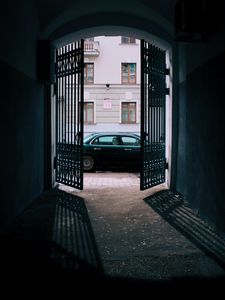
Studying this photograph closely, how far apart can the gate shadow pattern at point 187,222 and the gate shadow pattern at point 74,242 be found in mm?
1310

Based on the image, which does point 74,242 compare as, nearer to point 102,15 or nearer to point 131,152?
point 102,15

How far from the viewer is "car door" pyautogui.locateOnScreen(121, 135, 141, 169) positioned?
1407cm

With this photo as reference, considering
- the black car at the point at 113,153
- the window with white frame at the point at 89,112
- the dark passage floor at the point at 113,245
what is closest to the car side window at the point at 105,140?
the black car at the point at 113,153

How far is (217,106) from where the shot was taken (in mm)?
5551

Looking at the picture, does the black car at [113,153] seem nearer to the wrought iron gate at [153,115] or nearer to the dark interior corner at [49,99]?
the wrought iron gate at [153,115]

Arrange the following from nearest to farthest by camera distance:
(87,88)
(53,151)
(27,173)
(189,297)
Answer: (189,297), (27,173), (53,151), (87,88)

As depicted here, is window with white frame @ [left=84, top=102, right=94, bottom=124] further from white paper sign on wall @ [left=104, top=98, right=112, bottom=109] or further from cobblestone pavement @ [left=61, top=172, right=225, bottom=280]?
cobblestone pavement @ [left=61, top=172, right=225, bottom=280]

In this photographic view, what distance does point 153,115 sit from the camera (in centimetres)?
1018

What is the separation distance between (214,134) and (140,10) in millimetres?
4176

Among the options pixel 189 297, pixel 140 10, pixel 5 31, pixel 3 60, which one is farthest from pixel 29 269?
pixel 140 10

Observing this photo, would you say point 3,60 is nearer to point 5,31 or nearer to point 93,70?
point 5,31

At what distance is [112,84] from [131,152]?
1297 cm

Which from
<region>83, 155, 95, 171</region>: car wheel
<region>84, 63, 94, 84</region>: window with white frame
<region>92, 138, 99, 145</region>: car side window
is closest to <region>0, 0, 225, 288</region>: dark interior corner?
<region>83, 155, 95, 171</region>: car wheel

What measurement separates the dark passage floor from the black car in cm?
587
